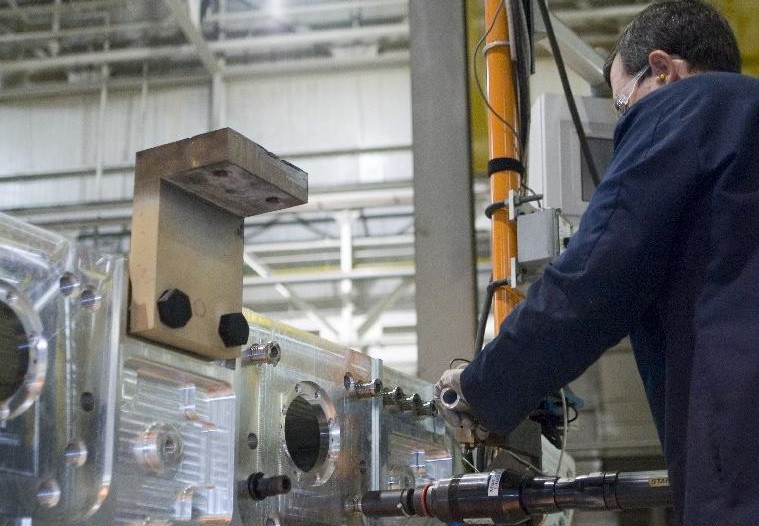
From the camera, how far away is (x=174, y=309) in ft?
3.20

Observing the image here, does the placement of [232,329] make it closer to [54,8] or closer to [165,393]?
[165,393]

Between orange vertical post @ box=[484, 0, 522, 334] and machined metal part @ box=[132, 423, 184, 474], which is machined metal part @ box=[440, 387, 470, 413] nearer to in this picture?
machined metal part @ box=[132, 423, 184, 474]

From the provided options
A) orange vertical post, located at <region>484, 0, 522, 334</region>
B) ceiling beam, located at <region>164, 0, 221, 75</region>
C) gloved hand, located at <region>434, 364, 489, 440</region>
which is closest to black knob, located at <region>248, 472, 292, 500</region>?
gloved hand, located at <region>434, 364, 489, 440</region>

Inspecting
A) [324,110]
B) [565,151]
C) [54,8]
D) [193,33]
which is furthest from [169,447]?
[54,8]

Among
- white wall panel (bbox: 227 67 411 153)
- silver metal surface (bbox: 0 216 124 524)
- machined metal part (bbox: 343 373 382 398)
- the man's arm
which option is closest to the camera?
silver metal surface (bbox: 0 216 124 524)

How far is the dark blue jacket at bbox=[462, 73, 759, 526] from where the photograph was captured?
911 millimetres

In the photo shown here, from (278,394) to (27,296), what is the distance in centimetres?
39

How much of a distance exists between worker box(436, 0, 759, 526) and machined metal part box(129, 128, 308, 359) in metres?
0.29

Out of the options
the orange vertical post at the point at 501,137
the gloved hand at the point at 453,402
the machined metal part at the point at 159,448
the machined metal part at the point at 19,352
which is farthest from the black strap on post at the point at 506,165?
the machined metal part at the point at 19,352

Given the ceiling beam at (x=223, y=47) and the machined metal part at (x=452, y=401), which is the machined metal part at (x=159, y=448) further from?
the ceiling beam at (x=223, y=47)

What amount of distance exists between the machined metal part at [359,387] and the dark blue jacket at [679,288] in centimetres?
34

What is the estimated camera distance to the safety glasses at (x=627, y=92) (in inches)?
46.1

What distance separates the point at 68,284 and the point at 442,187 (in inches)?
53.9

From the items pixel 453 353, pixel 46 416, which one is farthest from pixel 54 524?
pixel 453 353
